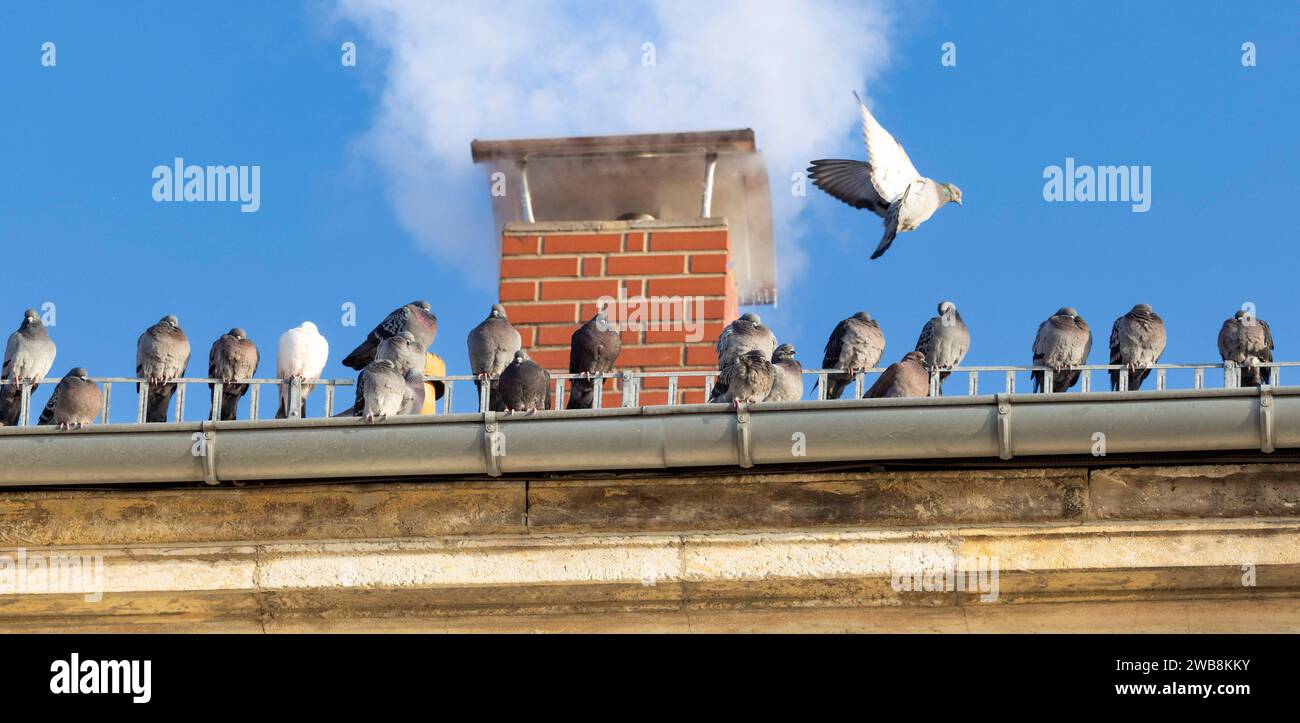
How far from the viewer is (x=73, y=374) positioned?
296 inches

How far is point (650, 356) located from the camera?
8781 mm

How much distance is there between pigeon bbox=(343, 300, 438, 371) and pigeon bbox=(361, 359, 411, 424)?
124 cm

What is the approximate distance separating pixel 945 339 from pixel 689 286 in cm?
132

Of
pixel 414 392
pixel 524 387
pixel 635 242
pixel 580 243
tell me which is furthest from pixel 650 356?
pixel 524 387

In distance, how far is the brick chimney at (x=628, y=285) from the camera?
347 inches

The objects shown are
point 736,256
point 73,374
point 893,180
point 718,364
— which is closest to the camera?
point 73,374

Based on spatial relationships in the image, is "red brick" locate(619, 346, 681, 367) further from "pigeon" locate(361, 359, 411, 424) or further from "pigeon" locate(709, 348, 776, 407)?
"pigeon" locate(361, 359, 411, 424)

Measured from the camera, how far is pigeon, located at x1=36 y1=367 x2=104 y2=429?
Result: 7.25 meters

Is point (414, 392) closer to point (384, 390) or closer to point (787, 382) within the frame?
point (384, 390)

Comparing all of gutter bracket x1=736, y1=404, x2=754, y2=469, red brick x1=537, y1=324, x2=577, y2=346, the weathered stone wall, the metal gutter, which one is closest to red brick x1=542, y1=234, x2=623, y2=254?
red brick x1=537, y1=324, x2=577, y2=346
